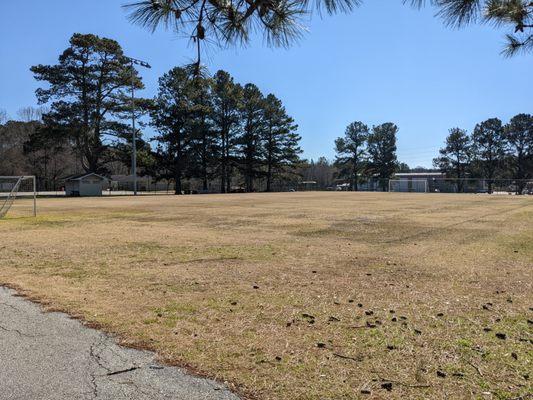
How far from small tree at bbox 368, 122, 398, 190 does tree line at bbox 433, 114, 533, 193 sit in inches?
351

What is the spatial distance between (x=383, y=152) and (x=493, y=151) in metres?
18.4

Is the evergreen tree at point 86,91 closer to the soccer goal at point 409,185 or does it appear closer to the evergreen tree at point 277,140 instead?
the evergreen tree at point 277,140

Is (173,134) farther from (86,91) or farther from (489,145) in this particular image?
(489,145)

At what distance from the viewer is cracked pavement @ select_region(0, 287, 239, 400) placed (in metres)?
2.97

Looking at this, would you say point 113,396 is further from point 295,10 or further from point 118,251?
point 118,251

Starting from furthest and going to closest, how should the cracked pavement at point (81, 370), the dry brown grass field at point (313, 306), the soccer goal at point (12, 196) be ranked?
the soccer goal at point (12, 196) < the dry brown grass field at point (313, 306) < the cracked pavement at point (81, 370)

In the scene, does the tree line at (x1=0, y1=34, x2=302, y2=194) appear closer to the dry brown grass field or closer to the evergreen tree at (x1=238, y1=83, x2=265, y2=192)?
the evergreen tree at (x1=238, y1=83, x2=265, y2=192)

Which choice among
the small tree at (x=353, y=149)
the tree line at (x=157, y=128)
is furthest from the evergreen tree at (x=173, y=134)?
the small tree at (x=353, y=149)

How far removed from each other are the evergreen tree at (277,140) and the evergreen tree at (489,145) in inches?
1228

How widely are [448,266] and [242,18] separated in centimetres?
535

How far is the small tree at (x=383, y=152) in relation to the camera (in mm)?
82000

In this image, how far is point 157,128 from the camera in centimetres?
6103

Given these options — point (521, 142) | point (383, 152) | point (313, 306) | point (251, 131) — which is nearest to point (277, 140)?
point (251, 131)

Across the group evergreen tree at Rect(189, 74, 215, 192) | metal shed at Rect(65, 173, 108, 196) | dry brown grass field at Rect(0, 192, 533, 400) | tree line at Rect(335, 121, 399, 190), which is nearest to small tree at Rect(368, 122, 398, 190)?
tree line at Rect(335, 121, 399, 190)
